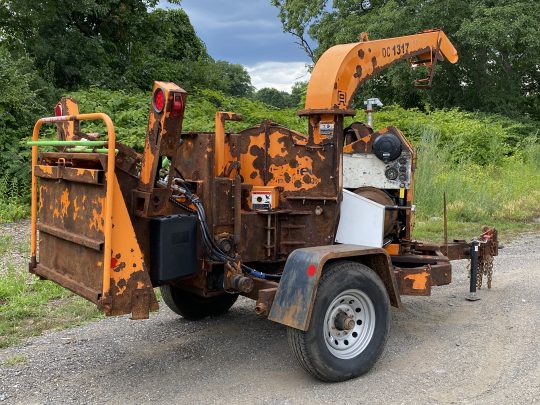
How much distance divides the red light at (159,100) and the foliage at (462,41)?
66.3 ft

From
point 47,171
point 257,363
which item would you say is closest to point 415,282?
point 257,363

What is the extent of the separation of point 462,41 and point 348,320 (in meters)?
21.2

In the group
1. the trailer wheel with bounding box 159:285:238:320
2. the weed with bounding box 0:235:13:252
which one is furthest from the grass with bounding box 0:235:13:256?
the trailer wheel with bounding box 159:285:238:320

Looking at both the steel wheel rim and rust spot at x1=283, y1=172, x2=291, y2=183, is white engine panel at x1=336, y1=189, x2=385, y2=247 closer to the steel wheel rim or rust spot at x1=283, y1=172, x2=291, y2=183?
rust spot at x1=283, y1=172, x2=291, y2=183

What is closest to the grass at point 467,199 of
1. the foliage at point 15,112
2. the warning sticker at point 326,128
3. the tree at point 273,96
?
the warning sticker at point 326,128

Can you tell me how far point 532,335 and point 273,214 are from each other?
282 centimetres

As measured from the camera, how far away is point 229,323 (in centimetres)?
610

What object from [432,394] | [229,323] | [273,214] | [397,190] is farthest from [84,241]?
[397,190]

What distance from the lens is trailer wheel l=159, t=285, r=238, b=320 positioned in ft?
19.7

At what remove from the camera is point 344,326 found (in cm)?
466

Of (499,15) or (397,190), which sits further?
(499,15)

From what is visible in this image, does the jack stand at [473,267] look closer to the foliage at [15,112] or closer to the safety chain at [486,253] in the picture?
the safety chain at [486,253]

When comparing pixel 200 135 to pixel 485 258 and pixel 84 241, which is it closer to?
pixel 84 241

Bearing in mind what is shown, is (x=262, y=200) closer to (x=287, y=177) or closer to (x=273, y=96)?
(x=287, y=177)
